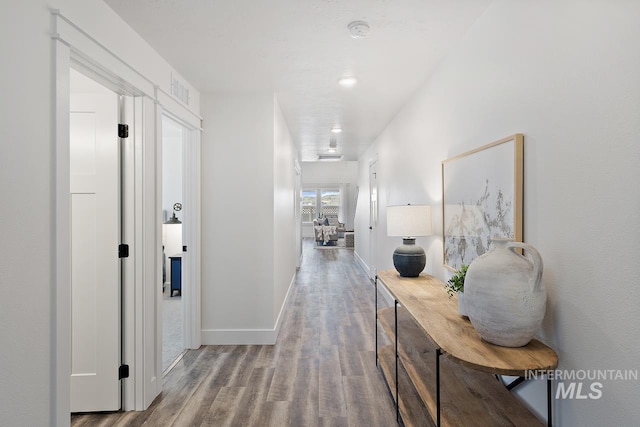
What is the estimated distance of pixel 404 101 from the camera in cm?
366

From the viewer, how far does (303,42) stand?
2338 millimetres

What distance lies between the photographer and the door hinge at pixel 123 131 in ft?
7.18

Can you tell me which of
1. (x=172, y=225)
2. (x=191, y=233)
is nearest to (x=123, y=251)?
(x=191, y=233)

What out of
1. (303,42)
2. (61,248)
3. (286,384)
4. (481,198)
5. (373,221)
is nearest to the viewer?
(61,248)

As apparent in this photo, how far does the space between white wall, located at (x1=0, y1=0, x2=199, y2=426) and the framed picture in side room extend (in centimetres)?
213

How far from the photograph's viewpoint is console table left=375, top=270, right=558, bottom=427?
1273 mm

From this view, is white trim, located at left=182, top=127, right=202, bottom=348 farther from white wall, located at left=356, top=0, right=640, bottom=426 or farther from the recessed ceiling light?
white wall, located at left=356, top=0, right=640, bottom=426

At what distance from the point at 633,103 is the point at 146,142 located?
250 centimetres

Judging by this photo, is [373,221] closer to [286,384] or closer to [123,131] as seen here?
[286,384]

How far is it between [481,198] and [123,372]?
252 centimetres

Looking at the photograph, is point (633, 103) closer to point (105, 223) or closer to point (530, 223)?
point (530, 223)

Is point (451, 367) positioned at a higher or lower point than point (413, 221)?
lower

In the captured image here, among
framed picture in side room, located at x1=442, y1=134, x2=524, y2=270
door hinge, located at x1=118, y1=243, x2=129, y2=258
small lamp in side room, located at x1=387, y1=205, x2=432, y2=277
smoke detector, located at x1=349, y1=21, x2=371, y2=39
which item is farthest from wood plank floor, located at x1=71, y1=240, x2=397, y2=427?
smoke detector, located at x1=349, y1=21, x2=371, y2=39

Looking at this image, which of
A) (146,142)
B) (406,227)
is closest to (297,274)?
(406,227)
